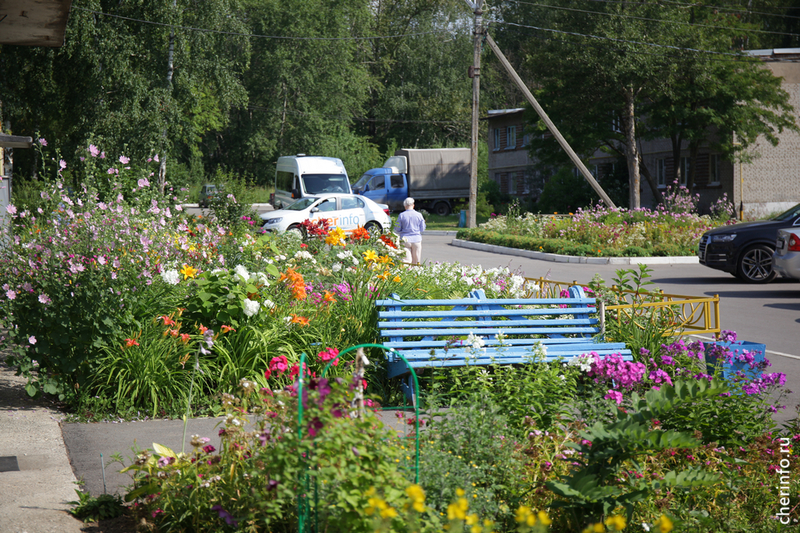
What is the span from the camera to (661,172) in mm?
35125

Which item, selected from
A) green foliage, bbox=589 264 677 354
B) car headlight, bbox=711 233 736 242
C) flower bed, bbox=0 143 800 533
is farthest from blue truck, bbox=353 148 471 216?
green foliage, bbox=589 264 677 354

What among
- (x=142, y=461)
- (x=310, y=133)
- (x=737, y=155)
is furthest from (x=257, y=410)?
(x=310, y=133)

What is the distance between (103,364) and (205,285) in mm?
994

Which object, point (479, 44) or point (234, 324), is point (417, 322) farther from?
point (479, 44)

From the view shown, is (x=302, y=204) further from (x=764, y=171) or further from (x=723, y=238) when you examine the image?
(x=764, y=171)

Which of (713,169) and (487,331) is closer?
(487,331)

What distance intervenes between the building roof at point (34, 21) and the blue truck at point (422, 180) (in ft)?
101

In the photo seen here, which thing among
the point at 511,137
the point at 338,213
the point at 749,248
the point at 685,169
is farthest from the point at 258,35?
the point at 749,248

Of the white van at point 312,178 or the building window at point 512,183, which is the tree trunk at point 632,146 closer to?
the white van at point 312,178

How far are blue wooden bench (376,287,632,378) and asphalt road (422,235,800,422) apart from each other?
5.58 feet

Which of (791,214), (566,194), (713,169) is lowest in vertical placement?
(791,214)

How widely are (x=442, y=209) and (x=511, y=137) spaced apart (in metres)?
6.90

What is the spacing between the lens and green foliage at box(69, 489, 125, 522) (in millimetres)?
3582

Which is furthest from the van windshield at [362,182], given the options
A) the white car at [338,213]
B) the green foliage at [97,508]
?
the green foliage at [97,508]
